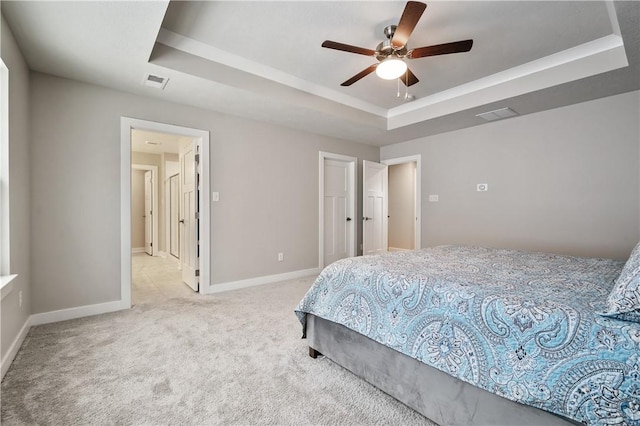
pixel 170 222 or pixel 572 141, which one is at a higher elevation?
pixel 572 141

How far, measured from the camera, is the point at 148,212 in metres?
7.06

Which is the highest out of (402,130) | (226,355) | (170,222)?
(402,130)

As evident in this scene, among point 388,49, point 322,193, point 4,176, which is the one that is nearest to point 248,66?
point 388,49

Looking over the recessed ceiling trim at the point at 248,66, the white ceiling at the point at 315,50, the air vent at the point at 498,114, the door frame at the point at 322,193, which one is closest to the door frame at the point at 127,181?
the white ceiling at the point at 315,50

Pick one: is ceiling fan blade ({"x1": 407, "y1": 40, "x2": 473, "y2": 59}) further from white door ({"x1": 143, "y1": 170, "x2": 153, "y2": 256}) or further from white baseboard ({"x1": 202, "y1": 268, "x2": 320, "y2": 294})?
white door ({"x1": 143, "y1": 170, "x2": 153, "y2": 256})

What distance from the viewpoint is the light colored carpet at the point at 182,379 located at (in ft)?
5.02

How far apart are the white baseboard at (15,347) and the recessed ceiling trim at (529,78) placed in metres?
4.68

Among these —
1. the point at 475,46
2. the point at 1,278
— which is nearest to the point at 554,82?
the point at 475,46

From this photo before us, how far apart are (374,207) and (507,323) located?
4.37m

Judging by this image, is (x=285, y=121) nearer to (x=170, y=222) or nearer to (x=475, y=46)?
(x=475, y=46)

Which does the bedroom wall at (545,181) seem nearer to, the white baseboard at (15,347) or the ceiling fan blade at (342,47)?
the ceiling fan blade at (342,47)

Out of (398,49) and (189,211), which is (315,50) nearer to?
(398,49)

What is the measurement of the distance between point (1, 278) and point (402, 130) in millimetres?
4647

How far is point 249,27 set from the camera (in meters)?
2.49
